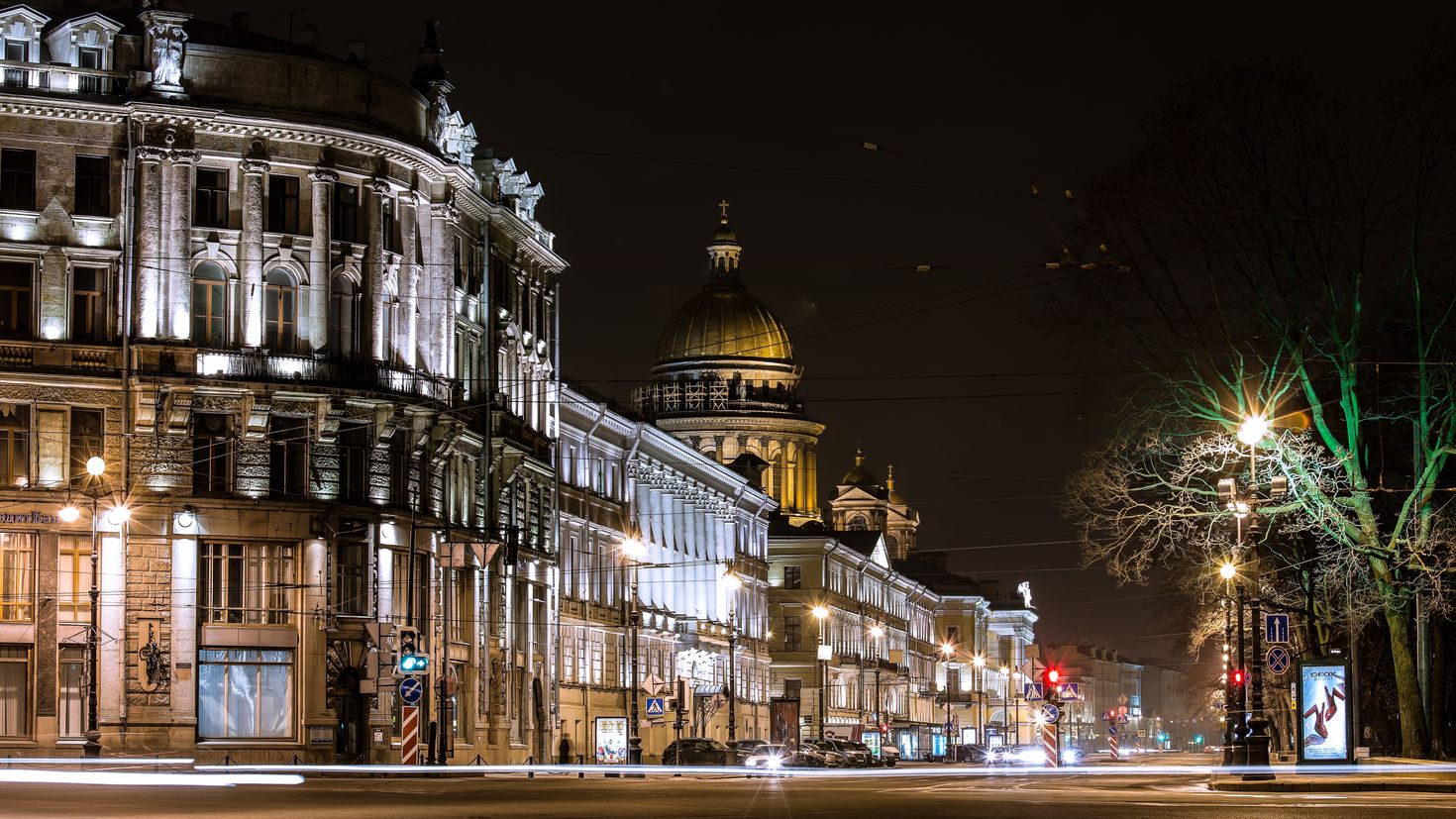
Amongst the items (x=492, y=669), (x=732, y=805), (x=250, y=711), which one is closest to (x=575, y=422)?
(x=492, y=669)

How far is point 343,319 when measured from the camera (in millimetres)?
61938

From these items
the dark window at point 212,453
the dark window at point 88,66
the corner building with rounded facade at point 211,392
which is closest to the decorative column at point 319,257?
the corner building with rounded facade at point 211,392

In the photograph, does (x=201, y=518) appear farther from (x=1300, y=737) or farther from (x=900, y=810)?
(x=900, y=810)

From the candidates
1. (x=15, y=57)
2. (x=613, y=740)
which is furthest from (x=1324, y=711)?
(x=15, y=57)

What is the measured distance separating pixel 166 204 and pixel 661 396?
10259 cm

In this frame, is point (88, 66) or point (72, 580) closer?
point (72, 580)

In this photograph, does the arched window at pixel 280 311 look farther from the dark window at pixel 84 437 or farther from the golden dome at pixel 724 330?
the golden dome at pixel 724 330

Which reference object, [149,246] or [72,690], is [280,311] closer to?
[149,246]

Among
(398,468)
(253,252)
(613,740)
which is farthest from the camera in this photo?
(613,740)

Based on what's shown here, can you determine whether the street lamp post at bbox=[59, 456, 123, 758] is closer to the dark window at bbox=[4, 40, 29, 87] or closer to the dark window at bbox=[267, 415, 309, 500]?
the dark window at bbox=[267, 415, 309, 500]

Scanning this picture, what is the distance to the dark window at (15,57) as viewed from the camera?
57.9m

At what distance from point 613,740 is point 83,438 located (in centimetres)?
1909

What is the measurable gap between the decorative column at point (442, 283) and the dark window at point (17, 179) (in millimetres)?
12777

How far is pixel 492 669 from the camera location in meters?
71.2
